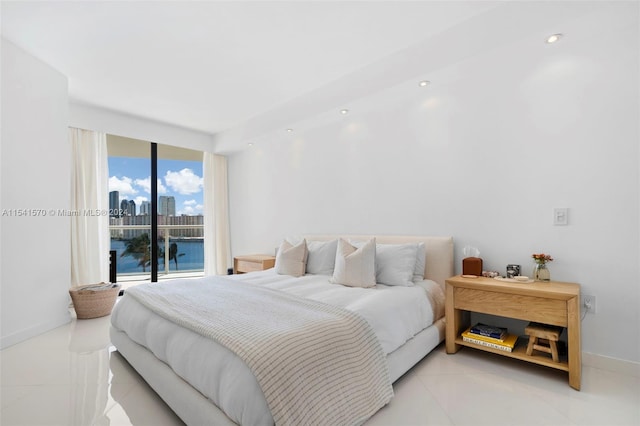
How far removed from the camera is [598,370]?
2152mm

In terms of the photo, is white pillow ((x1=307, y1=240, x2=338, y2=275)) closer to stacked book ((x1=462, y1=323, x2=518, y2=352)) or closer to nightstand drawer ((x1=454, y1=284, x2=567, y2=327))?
nightstand drawer ((x1=454, y1=284, x2=567, y2=327))

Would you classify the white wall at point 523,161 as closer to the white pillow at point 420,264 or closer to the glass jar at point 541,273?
the glass jar at point 541,273

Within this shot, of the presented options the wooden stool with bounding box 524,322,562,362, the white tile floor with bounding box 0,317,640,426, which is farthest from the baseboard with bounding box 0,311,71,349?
the wooden stool with bounding box 524,322,562,362

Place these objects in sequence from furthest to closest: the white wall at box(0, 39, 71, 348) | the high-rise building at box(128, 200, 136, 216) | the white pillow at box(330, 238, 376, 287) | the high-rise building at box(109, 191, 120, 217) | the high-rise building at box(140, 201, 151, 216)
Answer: the high-rise building at box(128, 200, 136, 216) < the high-rise building at box(140, 201, 151, 216) < the high-rise building at box(109, 191, 120, 217) < the white wall at box(0, 39, 71, 348) < the white pillow at box(330, 238, 376, 287)

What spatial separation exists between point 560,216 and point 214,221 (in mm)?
5048

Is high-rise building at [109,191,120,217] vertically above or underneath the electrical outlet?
above

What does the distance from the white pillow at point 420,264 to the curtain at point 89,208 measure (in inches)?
168

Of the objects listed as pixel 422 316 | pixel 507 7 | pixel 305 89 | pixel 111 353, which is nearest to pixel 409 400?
pixel 422 316

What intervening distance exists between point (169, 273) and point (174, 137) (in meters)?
2.74

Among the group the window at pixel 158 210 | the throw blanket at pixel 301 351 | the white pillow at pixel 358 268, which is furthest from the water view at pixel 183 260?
the throw blanket at pixel 301 351

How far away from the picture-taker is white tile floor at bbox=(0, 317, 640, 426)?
1.68 metres

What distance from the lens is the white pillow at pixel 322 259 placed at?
10.7ft

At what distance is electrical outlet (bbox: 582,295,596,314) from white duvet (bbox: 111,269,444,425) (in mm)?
991

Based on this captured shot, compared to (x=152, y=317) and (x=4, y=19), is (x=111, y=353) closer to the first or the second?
(x=152, y=317)
